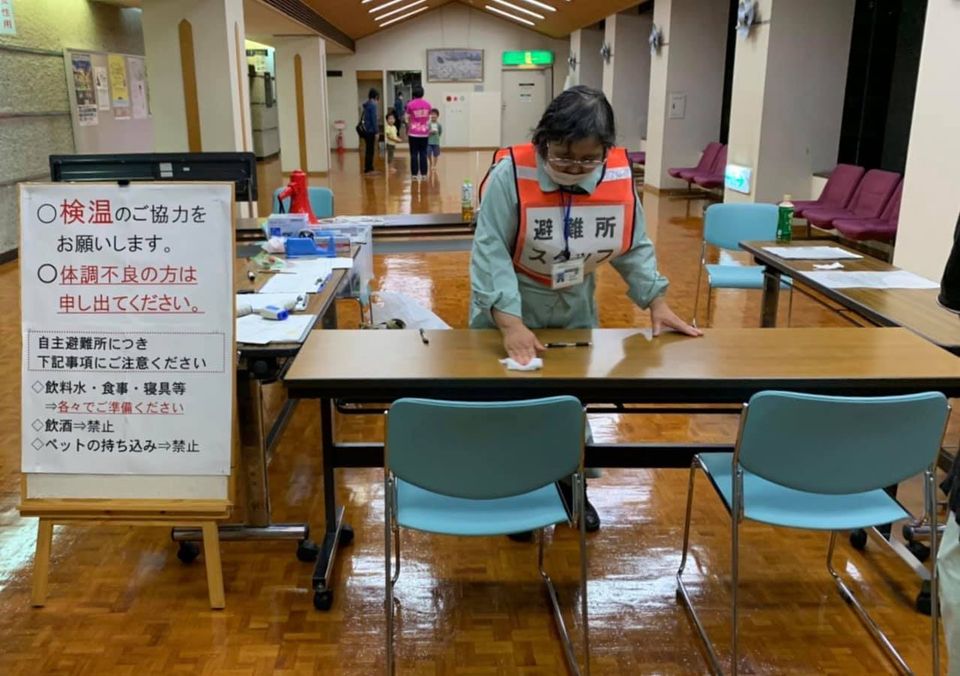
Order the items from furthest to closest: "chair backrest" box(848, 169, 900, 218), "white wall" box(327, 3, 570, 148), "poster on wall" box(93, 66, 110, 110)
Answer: "white wall" box(327, 3, 570, 148) → "poster on wall" box(93, 66, 110, 110) → "chair backrest" box(848, 169, 900, 218)

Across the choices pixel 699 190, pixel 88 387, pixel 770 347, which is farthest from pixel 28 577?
pixel 699 190

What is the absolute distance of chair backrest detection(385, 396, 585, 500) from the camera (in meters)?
1.68

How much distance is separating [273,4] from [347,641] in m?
8.14

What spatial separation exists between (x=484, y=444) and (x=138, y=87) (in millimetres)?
9529

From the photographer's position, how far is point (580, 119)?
1.98m

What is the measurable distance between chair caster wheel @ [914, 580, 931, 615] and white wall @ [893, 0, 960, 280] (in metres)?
2.94

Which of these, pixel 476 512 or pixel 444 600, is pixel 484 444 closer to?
pixel 476 512

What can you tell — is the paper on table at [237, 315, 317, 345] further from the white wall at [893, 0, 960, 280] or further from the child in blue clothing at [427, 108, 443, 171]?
the child in blue clothing at [427, 108, 443, 171]

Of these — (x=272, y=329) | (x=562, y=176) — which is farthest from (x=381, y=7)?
(x=562, y=176)

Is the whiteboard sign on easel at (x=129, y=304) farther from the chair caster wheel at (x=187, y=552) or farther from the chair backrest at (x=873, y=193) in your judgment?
the chair backrest at (x=873, y=193)

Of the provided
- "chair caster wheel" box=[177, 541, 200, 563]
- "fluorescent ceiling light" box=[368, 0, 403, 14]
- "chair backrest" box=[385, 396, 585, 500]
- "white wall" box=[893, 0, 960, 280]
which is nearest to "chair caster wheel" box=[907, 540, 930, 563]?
"chair backrest" box=[385, 396, 585, 500]

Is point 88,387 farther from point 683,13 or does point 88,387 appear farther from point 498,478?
point 683,13

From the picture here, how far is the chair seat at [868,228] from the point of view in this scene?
587 cm

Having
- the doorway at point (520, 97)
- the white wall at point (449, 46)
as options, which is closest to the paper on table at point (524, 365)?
the white wall at point (449, 46)
